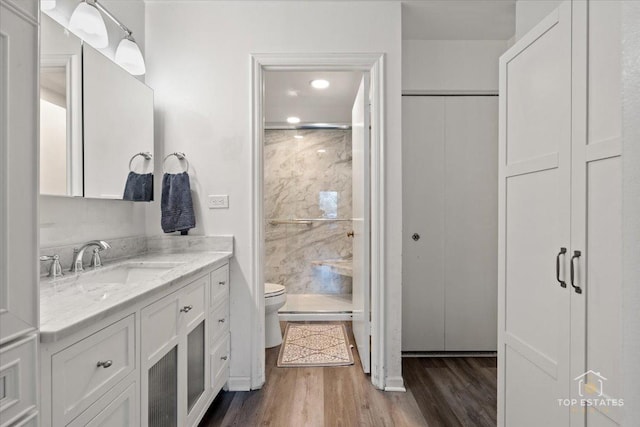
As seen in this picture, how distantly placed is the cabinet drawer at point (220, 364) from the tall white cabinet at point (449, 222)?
4.59ft

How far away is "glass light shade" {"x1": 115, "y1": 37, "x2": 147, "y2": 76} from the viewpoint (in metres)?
1.91

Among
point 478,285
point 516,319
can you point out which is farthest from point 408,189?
point 516,319

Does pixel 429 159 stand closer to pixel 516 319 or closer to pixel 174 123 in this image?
pixel 516 319

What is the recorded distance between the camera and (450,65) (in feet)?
8.79

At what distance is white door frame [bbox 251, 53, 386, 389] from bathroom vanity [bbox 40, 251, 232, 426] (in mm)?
266

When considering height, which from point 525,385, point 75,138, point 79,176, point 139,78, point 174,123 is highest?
point 139,78

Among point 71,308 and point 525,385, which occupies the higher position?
point 71,308

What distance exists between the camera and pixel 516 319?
1403 mm

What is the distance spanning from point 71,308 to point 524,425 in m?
1.62

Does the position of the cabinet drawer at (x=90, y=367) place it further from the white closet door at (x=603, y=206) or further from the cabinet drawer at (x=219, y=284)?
the white closet door at (x=603, y=206)

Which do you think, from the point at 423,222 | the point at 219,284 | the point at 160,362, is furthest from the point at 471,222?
the point at 160,362

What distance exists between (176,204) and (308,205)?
242 centimetres

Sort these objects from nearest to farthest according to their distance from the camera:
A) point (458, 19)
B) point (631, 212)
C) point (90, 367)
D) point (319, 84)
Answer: point (631, 212), point (90, 367), point (458, 19), point (319, 84)

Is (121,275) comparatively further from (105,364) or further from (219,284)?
(105,364)
